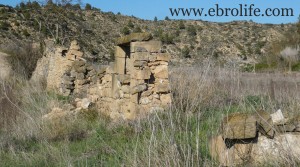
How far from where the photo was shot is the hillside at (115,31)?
31.3 m

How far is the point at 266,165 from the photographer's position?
155 inches

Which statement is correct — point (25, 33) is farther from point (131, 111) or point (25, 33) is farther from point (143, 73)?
point (143, 73)

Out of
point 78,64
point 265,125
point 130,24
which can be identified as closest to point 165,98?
point 265,125

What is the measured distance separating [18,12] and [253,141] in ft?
117

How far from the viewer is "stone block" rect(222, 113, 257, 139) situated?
13.1 ft

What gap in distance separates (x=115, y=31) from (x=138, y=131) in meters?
38.7

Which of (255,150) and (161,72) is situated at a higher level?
(161,72)

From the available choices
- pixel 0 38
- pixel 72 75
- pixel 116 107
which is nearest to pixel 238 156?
pixel 116 107

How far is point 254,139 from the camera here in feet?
13.6

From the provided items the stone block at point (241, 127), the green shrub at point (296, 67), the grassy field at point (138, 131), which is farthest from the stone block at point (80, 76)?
the green shrub at point (296, 67)

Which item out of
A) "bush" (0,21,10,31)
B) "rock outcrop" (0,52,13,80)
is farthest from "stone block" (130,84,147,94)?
"bush" (0,21,10,31)

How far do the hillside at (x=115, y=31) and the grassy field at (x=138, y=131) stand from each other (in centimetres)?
1722

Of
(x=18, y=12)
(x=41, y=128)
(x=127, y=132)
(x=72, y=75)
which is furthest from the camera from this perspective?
(x=18, y=12)

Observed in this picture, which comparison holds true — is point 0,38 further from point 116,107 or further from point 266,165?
point 266,165
